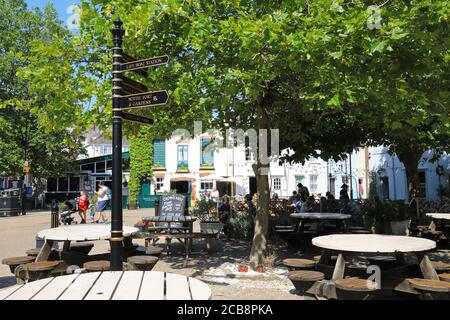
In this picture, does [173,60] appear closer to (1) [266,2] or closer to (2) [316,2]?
(1) [266,2]

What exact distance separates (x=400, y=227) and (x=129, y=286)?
10969mm

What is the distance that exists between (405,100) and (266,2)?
267 centimetres

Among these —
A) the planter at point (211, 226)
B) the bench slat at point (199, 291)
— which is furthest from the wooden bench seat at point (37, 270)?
the planter at point (211, 226)

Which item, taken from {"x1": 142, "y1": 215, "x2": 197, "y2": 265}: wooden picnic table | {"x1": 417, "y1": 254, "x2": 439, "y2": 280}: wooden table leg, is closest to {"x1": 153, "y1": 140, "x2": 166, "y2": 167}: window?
{"x1": 142, "y1": 215, "x2": 197, "y2": 265}: wooden picnic table

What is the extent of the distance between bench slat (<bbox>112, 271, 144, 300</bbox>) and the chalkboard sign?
744 centimetres

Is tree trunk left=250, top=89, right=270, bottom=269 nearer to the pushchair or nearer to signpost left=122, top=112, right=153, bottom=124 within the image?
signpost left=122, top=112, right=153, bottom=124

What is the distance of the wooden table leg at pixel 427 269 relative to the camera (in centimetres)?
508

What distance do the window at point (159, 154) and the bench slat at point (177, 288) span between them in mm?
32612

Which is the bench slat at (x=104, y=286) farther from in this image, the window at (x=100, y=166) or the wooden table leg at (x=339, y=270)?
the window at (x=100, y=166)

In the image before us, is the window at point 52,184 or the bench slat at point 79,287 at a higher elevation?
the window at point 52,184

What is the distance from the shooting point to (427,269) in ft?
17.0

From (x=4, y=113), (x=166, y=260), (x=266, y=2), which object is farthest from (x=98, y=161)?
(x=266, y=2)

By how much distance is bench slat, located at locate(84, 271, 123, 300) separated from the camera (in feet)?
10.2

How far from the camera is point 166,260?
919 cm
